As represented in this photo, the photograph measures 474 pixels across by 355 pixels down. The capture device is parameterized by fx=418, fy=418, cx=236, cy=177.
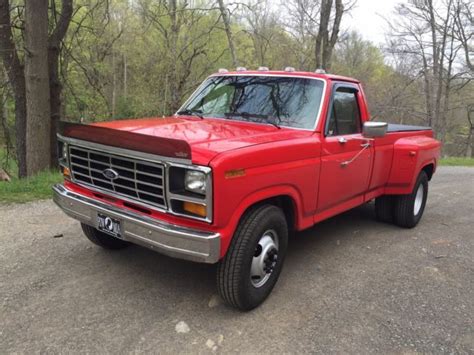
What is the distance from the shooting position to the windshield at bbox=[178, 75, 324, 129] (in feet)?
13.6

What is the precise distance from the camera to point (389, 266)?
174 inches

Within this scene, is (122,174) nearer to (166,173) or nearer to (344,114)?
(166,173)

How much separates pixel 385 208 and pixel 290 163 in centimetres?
283

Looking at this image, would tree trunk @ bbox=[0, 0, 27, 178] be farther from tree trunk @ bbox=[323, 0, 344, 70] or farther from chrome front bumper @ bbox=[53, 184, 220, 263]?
tree trunk @ bbox=[323, 0, 344, 70]

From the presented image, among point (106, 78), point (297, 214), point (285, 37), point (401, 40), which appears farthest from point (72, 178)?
point (401, 40)

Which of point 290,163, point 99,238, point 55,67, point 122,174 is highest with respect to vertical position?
point 55,67

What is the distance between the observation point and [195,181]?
2846 mm

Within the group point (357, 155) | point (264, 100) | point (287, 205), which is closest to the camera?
point (287, 205)

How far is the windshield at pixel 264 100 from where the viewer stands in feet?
13.6

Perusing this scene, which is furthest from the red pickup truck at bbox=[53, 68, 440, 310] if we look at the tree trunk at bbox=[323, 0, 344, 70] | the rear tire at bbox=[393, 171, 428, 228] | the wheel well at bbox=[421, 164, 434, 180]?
the tree trunk at bbox=[323, 0, 344, 70]

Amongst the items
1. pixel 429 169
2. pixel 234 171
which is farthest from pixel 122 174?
pixel 429 169

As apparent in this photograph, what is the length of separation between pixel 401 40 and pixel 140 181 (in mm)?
25775

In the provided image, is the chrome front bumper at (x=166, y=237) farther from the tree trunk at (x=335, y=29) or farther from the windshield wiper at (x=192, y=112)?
the tree trunk at (x=335, y=29)

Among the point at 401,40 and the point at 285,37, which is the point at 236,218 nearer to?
the point at 285,37
